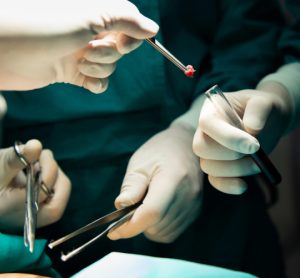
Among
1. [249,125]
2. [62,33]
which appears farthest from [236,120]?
[62,33]

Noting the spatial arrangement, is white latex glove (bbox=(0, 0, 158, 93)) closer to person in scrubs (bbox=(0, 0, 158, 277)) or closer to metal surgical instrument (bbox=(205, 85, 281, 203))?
person in scrubs (bbox=(0, 0, 158, 277))

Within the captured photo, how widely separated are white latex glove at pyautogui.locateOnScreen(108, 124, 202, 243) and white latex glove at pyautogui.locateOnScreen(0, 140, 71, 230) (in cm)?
→ 20

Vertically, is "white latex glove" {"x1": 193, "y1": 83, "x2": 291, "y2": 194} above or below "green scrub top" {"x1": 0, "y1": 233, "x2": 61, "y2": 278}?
above

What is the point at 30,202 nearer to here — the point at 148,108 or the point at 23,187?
the point at 23,187

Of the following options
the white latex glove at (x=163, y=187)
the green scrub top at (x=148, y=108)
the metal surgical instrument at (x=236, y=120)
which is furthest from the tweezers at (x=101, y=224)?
the metal surgical instrument at (x=236, y=120)

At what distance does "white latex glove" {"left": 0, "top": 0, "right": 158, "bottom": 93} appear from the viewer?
0.99 meters

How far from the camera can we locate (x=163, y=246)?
1.56 meters

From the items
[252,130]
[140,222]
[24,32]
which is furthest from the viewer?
[140,222]

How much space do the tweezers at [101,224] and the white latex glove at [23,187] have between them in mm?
214

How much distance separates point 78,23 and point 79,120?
1.78ft

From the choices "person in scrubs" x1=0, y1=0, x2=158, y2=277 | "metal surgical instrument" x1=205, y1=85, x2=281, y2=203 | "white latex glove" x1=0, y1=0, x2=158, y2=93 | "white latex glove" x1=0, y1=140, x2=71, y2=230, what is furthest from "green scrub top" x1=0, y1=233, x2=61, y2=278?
"metal surgical instrument" x1=205, y1=85, x2=281, y2=203

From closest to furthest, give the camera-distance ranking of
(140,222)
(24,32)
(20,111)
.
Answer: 1. (24,32)
2. (140,222)
3. (20,111)

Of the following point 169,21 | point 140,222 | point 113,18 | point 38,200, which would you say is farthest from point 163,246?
point 113,18

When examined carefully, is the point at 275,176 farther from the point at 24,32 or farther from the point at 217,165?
the point at 24,32
